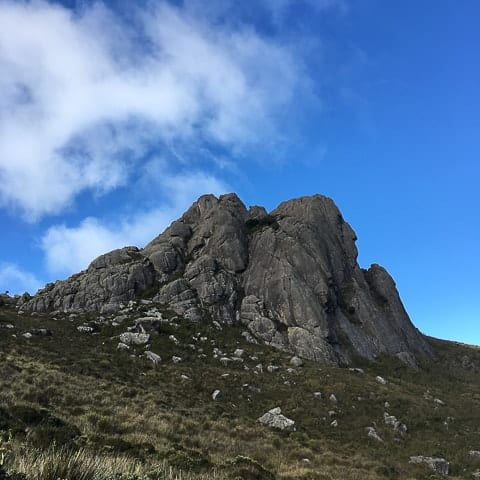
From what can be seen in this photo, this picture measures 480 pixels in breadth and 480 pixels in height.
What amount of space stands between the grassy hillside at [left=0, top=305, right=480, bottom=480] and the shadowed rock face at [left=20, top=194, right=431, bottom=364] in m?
4.47

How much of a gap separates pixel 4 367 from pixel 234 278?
126 ft

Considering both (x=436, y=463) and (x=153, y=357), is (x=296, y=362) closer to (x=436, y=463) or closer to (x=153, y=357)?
(x=153, y=357)

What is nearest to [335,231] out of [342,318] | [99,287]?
[342,318]

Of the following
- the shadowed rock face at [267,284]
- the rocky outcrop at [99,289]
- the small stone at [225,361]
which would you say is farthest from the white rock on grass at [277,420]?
the rocky outcrop at [99,289]

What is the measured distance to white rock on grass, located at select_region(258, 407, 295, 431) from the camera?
104 feet

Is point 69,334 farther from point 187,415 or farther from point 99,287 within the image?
point 187,415

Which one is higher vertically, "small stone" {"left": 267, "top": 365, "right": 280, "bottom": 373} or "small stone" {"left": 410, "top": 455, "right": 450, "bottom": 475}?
"small stone" {"left": 267, "top": 365, "right": 280, "bottom": 373}

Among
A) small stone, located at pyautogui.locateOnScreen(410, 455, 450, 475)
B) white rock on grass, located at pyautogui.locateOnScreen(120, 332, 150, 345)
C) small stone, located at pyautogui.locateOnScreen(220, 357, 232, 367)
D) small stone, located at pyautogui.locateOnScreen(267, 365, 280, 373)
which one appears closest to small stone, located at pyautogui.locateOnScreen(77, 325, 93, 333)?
white rock on grass, located at pyautogui.locateOnScreen(120, 332, 150, 345)

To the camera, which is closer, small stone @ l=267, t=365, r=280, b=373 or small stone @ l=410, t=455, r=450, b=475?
small stone @ l=410, t=455, r=450, b=475

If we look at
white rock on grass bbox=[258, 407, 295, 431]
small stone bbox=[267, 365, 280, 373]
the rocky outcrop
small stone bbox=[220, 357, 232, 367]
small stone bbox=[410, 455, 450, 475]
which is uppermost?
the rocky outcrop

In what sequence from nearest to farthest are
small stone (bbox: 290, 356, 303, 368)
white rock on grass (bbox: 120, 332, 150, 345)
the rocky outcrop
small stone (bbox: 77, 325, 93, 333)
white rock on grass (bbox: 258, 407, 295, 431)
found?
white rock on grass (bbox: 258, 407, 295, 431) < small stone (bbox: 290, 356, 303, 368) < white rock on grass (bbox: 120, 332, 150, 345) < small stone (bbox: 77, 325, 93, 333) < the rocky outcrop

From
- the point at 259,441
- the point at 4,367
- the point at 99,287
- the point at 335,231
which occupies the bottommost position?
the point at 259,441

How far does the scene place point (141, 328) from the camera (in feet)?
164

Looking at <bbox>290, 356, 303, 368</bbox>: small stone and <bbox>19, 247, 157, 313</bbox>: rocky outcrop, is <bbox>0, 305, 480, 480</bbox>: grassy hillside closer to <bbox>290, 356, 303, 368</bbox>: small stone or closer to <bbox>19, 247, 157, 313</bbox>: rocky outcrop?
<bbox>290, 356, 303, 368</bbox>: small stone
